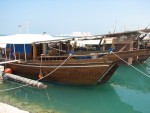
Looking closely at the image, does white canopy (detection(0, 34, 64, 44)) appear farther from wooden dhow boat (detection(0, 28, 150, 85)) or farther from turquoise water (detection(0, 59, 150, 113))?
turquoise water (detection(0, 59, 150, 113))

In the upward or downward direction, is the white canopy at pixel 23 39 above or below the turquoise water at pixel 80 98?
above

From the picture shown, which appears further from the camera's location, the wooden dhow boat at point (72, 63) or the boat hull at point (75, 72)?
the boat hull at point (75, 72)

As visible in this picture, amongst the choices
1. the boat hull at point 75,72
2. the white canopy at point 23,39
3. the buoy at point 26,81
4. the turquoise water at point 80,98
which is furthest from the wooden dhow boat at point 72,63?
the buoy at point 26,81

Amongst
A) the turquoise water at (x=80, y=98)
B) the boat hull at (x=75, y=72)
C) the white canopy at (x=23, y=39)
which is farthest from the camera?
the white canopy at (x=23, y=39)

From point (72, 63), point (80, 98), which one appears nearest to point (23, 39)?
point (72, 63)

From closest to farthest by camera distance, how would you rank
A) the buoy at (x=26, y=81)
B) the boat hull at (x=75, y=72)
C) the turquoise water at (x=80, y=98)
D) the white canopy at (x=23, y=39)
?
the turquoise water at (x=80, y=98)
the boat hull at (x=75, y=72)
the buoy at (x=26, y=81)
the white canopy at (x=23, y=39)

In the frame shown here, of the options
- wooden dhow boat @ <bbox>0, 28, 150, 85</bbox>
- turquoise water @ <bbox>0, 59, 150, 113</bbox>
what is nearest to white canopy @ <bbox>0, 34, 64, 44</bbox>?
wooden dhow boat @ <bbox>0, 28, 150, 85</bbox>

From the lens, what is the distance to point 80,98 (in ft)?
45.4

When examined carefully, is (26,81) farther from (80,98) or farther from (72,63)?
(80,98)

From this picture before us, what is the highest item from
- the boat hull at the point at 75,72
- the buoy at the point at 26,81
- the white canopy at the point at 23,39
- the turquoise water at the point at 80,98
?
the white canopy at the point at 23,39

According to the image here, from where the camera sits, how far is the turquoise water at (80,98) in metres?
12.2

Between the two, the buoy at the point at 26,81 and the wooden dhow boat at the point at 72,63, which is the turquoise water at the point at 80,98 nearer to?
the buoy at the point at 26,81

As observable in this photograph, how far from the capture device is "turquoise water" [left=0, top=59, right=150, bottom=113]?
1220cm

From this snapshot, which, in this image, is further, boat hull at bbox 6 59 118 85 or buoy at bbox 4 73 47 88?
buoy at bbox 4 73 47 88
